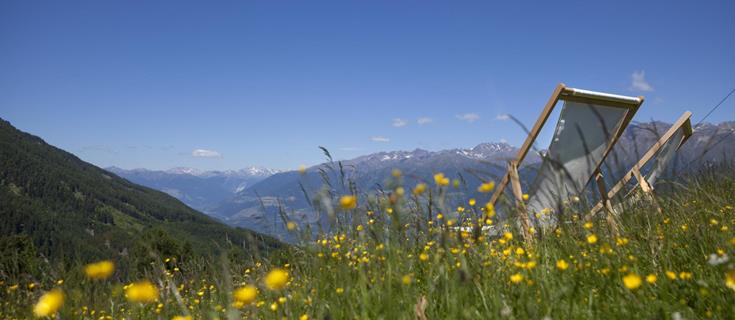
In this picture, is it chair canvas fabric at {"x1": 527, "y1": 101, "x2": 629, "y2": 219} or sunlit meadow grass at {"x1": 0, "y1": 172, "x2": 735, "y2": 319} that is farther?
chair canvas fabric at {"x1": 527, "y1": 101, "x2": 629, "y2": 219}

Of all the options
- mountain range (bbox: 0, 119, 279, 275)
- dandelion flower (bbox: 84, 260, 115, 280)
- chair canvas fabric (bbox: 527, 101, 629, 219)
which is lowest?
mountain range (bbox: 0, 119, 279, 275)

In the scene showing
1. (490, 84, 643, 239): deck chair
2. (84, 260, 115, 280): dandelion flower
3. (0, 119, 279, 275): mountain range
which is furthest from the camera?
(0, 119, 279, 275): mountain range

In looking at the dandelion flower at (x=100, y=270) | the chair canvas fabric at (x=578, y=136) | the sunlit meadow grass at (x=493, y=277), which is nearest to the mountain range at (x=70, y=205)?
the chair canvas fabric at (x=578, y=136)

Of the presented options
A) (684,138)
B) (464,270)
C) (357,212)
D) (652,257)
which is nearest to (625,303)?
(652,257)

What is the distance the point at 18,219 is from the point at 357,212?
142106 millimetres

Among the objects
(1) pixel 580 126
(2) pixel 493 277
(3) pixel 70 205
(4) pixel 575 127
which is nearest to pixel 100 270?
(2) pixel 493 277

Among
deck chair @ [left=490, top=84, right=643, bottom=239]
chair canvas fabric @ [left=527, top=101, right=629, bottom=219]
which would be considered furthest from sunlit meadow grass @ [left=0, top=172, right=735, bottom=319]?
chair canvas fabric @ [left=527, top=101, right=629, bottom=219]

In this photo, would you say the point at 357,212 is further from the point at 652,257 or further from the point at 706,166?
the point at 706,166

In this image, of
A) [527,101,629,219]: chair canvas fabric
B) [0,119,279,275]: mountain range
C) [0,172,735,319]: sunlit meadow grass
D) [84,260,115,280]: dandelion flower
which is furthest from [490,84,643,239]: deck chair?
[0,119,279,275]: mountain range

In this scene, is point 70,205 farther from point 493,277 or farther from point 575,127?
point 493,277

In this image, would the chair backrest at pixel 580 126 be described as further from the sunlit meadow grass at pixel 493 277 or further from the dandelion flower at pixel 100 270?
the dandelion flower at pixel 100 270

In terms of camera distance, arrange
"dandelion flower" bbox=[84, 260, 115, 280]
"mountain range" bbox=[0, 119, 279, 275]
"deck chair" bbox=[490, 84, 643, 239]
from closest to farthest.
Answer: "dandelion flower" bbox=[84, 260, 115, 280] → "deck chair" bbox=[490, 84, 643, 239] → "mountain range" bbox=[0, 119, 279, 275]

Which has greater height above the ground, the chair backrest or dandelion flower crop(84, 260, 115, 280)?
the chair backrest

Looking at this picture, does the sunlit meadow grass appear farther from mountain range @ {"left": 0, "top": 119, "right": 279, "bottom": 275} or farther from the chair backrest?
mountain range @ {"left": 0, "top": 119, "right": 279, "bottom": 275}
